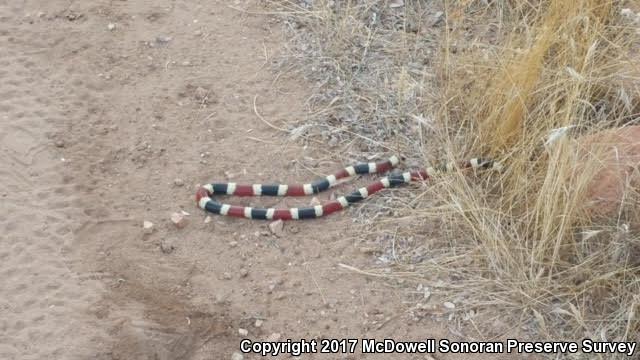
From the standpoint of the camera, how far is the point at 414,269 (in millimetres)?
3508

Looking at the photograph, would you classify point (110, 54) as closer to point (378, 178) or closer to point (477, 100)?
point (378, 178)

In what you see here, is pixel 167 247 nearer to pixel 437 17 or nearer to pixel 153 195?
pixel 153 195

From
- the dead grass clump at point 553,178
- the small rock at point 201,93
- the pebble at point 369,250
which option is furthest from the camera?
the small rock at point 201,93

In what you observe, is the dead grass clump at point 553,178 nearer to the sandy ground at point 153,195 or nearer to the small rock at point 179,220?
the sandy ground at point 153,195

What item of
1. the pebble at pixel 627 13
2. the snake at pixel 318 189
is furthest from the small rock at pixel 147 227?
the pebble at pixel 627 13

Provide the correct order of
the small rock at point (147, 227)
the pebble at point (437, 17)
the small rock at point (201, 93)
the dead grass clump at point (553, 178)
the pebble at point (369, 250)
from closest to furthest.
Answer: the dead grass clump at point (553, 178) < the pebble at point (369, 250) < the small rock at point (147, 227) < the small rock at point (201, 93) < the pebble at point (437, 17)

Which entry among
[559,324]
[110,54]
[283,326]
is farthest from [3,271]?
[559,324]

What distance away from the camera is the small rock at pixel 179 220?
12.3ft

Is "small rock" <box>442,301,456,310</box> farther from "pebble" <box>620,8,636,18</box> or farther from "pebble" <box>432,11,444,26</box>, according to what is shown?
"pebble" <box>432,11,444,26</box>

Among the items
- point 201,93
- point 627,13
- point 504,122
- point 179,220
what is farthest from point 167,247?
point 627,13

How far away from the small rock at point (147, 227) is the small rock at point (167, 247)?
0.31 ft

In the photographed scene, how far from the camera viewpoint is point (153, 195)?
391 cm

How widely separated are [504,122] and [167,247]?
1615 millimetres

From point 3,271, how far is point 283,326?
3.93 ft
